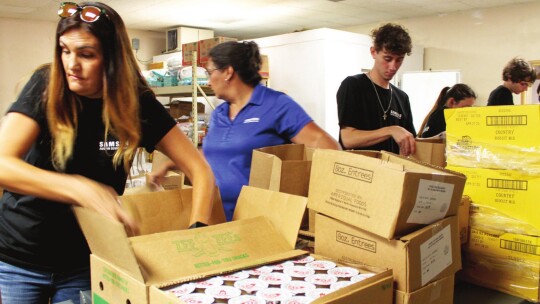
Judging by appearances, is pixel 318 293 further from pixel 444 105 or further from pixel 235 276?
pixel 444 105

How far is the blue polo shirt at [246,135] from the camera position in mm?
1854

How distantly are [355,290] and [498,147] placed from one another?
798mm

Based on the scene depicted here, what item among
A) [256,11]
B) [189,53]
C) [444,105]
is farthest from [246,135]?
[256,11]

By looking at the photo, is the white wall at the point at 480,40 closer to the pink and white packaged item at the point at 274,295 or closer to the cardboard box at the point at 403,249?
the cardboard box at the point at 403,249

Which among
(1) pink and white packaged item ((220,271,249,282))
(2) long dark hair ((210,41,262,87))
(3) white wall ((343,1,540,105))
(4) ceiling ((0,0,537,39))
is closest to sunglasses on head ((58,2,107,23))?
(1) pink and white packaged item ((220,271,249,282))

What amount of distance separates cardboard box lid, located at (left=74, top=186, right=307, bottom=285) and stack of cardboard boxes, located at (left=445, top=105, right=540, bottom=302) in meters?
0.64

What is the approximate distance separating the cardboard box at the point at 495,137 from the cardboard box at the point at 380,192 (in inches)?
13.8

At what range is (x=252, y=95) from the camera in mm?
2047

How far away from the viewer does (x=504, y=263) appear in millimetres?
1356

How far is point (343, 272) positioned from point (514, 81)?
352 centimetres

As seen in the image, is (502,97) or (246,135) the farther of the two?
(502,97)

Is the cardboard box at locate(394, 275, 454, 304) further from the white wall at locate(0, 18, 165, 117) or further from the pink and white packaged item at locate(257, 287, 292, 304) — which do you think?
the white wall at locate(0, 18, 165, 117)

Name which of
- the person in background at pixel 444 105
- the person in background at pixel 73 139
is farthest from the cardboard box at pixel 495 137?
the person in background at pixel 444 105

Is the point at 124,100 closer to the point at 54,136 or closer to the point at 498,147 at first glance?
the point at 54,136
